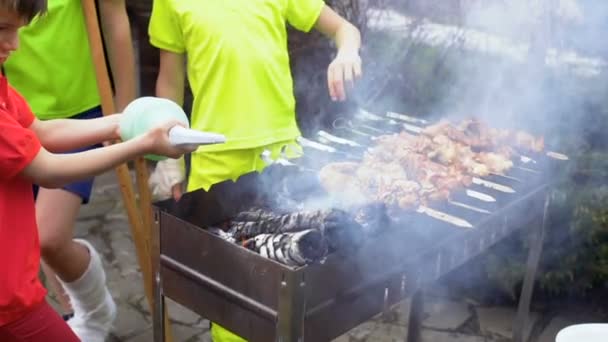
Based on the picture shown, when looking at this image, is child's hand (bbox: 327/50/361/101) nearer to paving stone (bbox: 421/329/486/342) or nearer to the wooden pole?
the wooden pole

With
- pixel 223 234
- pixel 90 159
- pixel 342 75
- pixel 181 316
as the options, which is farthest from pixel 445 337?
pixel 90 159

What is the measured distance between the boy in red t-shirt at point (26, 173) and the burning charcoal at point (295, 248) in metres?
0.42

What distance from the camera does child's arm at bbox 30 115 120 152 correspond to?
2.68 m

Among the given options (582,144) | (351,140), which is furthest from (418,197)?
(582,144)

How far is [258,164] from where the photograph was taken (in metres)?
3.34

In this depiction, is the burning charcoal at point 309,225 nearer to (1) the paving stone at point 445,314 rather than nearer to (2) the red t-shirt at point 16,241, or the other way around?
(2) the red t-shirt at point 16,241

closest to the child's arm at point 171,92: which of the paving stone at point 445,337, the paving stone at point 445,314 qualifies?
the paving stone at point 445,337

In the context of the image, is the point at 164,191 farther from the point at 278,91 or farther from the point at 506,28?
the point at 506,28

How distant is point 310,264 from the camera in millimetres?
2201

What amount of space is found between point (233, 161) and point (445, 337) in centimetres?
202

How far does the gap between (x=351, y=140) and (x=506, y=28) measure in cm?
177

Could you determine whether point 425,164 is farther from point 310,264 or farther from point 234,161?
point 310,264

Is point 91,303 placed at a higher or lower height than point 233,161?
lower

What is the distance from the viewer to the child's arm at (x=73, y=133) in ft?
8.80
